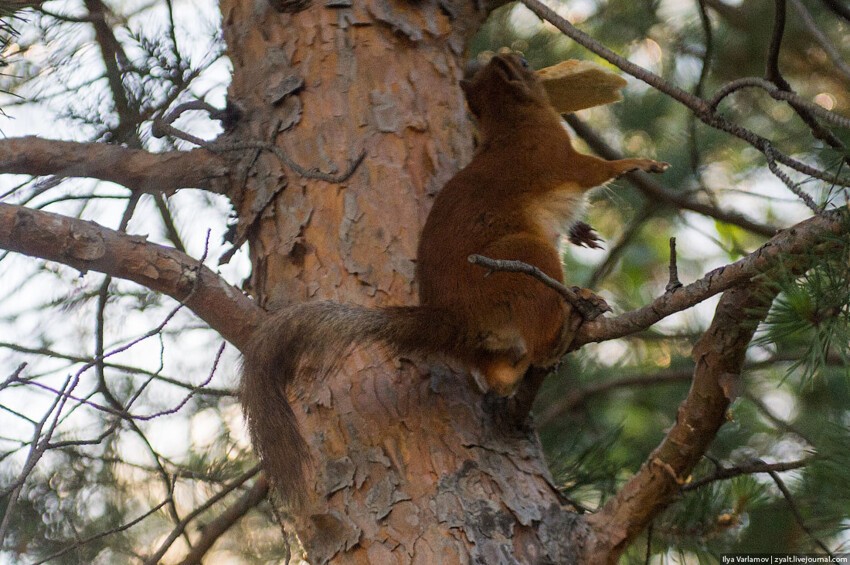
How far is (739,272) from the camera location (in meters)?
1.39

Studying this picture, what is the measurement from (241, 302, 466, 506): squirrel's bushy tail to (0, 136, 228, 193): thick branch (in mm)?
489

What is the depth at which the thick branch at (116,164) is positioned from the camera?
1935mm

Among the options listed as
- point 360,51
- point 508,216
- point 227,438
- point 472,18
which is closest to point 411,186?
point 508,216

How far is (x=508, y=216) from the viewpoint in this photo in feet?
6.64

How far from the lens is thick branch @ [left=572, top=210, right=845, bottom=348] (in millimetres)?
1297

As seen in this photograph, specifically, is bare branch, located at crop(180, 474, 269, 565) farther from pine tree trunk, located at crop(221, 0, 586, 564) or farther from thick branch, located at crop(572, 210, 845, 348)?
thick branch, located at crop(572, 210, 845, 348)

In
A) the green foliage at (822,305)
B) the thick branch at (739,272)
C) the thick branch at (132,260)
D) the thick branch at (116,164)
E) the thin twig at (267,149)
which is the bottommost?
the green foliage at (822,305)

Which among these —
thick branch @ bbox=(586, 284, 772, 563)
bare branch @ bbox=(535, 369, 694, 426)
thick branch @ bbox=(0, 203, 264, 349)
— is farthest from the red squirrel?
bare branch @ bbox=(535, 369, 694, 426)

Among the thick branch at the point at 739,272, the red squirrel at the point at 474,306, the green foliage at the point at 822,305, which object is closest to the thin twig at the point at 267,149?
the red squirrel at the point at 474,306

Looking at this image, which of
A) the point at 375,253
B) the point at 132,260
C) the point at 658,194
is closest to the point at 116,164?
the point at 132,260

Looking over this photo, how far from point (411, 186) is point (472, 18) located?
62 cm

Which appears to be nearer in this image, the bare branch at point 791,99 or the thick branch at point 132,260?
the bare branch at point 791,99

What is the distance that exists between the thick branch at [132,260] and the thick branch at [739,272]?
745 millimetres

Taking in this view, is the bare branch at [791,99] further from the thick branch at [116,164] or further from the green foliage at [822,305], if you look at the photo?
the thick branch at [116,164]
